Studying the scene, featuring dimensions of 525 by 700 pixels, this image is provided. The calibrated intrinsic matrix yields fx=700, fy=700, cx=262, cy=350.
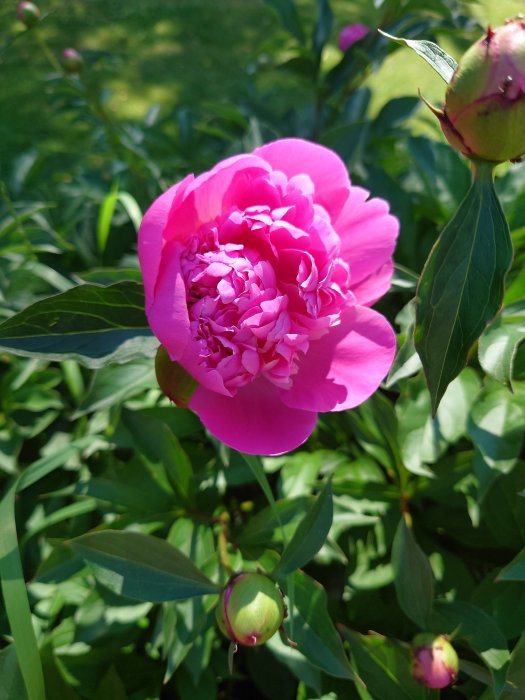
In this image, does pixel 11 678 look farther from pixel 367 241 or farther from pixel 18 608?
pixel 367 241

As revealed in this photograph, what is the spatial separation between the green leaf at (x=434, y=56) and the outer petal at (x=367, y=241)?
0.46 ft

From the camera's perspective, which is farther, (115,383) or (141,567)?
(115,383)

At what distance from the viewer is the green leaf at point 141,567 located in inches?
22.6

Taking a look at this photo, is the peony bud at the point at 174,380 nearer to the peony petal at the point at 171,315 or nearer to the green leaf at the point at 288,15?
the peony petal at the point at 171,315

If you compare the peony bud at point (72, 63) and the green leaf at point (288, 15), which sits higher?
the green leaf at point (288, 15)

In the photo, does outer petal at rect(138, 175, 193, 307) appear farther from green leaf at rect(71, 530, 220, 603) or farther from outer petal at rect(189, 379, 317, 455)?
green leaf at rect(71, 530, 220, 603)

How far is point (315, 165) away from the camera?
604 millimetres

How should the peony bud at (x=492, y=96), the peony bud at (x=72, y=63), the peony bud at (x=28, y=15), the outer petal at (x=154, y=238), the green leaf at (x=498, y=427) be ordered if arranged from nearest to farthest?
the peony bud at (x=492, y=96) → the outer petal at (x=154, y=238) → the green leaf at (x=498, y=427) → the peony bud at (x=28, y=15) → the peony bud at (x=72, y=63)

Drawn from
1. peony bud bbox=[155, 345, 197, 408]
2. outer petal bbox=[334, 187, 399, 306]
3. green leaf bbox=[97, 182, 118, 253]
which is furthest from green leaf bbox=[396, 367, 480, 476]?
green leaf bbox=[97, 182, 118, 253]

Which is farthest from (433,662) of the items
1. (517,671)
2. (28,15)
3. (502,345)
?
(28,15)

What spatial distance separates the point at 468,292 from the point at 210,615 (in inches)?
16.0

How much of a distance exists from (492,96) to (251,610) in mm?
382

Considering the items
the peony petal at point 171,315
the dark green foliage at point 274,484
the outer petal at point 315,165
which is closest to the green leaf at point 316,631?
the dark green foliage at point 274,484

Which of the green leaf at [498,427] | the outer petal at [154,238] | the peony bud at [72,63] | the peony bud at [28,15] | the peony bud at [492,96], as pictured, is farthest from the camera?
the peony bud at [72,63]
